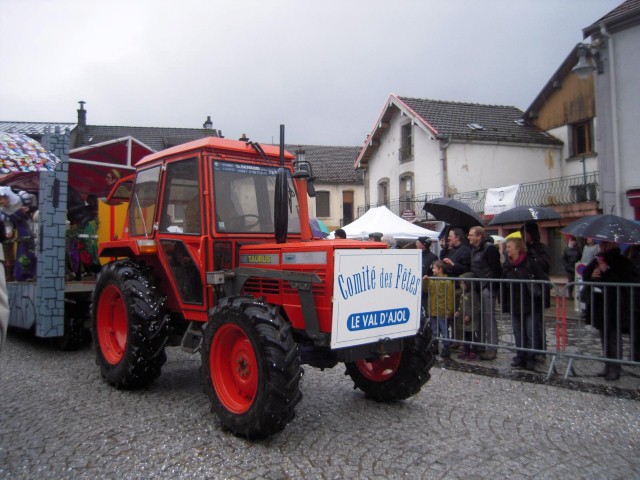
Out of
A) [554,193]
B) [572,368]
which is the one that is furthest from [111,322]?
[554,193]

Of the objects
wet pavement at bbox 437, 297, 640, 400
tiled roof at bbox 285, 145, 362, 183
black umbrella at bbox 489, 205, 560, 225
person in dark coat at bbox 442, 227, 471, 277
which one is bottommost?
wet pavement at bbox 437, 297, 640, 400

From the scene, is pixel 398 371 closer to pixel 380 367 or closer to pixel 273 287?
pixel 380 367

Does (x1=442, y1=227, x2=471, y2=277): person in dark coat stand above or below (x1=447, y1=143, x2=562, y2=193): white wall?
below

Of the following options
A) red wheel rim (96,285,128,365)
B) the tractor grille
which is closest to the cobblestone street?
red wheel rim (96,285,128,365)

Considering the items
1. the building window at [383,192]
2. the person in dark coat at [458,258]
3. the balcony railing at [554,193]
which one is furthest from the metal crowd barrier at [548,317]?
the building window at [383,192]

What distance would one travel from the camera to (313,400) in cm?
507

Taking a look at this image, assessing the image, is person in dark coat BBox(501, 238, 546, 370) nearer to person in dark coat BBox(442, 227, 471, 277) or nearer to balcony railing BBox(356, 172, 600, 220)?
person in dark coat BBox(442, 227, 471, 277)

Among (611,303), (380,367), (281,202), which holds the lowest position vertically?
(380,367)

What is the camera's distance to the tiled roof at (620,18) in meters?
11.2

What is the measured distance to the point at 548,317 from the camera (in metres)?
6.68

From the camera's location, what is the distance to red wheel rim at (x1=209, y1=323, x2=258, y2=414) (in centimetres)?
410

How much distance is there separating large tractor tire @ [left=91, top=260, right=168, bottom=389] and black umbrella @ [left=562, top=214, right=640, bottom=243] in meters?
4.72

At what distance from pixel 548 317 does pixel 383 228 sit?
7.19 metres

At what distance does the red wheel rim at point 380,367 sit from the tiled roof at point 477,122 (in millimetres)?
18364
